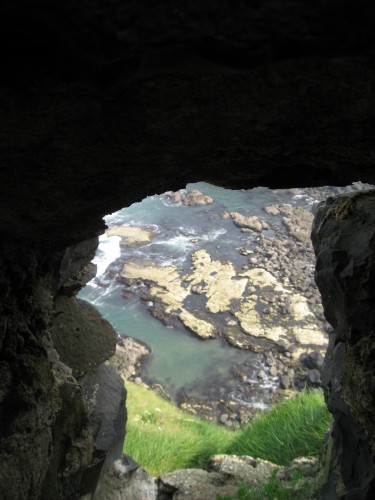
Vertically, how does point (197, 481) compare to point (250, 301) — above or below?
below

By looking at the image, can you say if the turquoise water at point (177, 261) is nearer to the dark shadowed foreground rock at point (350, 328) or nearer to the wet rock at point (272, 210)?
the wet rock at point (272, 210)

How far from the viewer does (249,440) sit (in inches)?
406

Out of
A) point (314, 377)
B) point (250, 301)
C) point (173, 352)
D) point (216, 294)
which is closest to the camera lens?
point (314, 377)

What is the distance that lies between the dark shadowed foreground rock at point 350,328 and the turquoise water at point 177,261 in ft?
42.8

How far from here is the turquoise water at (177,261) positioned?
18.8 meters

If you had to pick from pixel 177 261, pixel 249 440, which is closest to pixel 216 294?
pixel 177 261

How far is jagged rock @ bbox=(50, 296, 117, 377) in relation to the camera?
246 inches

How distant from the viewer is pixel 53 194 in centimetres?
302

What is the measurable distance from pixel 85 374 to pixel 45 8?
5.83 meters

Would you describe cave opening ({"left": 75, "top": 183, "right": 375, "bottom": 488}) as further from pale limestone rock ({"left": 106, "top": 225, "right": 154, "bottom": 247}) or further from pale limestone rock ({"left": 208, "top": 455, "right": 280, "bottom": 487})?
pale limestone rock ({"left": 208, "top": 455, "right": 280, "bottom": 487})

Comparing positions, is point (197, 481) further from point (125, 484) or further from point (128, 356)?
point (128, 356)

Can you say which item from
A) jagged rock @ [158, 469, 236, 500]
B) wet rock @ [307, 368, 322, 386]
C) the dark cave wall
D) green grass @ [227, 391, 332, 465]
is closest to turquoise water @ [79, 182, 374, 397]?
wet rock @ [307, 368, 322, 386]

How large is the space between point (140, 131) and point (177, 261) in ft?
72.9

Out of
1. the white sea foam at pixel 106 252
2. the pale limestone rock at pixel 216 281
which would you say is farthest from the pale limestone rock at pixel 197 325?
the white sea foam at pixel 106 252
